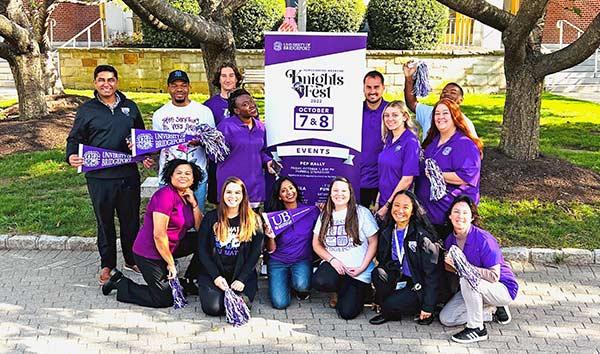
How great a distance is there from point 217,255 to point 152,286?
619 millimetres

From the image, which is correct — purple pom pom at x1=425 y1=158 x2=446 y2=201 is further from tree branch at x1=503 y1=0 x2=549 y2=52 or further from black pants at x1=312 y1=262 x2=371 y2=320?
tree branch at x1=503 y1=0 x2=549 y2=52

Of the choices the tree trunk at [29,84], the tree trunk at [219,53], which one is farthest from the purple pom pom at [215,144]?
the tree trunk at [29,84]

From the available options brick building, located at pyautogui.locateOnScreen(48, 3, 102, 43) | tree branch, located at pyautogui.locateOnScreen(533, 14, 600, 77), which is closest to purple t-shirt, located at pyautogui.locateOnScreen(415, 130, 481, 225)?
tree branch, located at pyautogui.locateOnScreen(533, 14, 600, 77)

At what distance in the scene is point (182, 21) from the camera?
7938mm

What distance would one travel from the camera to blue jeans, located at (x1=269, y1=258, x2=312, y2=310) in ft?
19.1

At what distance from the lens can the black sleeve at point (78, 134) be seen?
19.8ft

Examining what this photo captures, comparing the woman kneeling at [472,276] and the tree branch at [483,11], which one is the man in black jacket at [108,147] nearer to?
the woman kneeling at [472,276]

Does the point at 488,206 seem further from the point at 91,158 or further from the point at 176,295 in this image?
the point at 91,158

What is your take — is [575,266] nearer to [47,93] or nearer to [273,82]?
[273,82]

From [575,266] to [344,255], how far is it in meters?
2.46

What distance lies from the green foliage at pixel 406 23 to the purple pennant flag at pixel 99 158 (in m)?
11.9

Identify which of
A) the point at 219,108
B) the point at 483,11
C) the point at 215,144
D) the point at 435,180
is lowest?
the point at 435,180

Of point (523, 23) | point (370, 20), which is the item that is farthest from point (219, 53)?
point (370, 20)

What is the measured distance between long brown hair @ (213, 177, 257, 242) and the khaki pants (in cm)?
167
